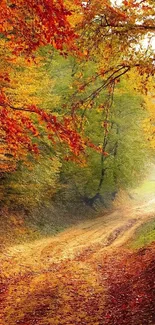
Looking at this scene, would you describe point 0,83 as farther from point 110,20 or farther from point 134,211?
point 134,211

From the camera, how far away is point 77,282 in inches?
401

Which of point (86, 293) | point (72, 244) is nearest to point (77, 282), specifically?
point (86, 293)

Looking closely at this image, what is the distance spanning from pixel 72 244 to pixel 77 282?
558 cm

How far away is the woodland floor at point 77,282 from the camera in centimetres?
736

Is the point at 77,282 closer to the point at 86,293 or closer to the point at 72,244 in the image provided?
the point at 86,293

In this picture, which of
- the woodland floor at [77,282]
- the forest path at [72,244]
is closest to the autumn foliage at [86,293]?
the woodland floor at [77,282]

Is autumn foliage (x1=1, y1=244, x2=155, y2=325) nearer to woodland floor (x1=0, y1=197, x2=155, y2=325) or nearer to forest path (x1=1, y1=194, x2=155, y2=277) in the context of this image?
woodland floor (x1=0, y1=197, x2=155, y2=325)

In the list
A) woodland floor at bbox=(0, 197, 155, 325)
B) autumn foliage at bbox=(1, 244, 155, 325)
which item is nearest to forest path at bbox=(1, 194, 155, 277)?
woodland floor at bbox=(0, 197, 155, 325)

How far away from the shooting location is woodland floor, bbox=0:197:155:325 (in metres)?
7.36

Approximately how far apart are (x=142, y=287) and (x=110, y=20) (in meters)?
6.11

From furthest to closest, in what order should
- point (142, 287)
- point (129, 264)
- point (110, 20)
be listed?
1. point (129, 264)
2. point (142, 287)
3. point (110, 20)

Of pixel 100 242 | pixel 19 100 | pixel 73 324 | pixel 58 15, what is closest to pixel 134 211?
pixel 100 242

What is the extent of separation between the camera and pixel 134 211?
2766 cm

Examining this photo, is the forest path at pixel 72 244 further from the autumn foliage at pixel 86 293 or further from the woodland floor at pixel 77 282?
the autumn foliage at pixel 86 293
